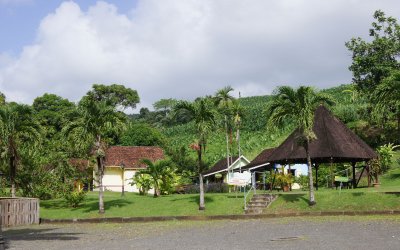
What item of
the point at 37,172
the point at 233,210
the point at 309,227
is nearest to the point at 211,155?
the point at 37,172

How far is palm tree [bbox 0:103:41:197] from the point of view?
3464 centimetres

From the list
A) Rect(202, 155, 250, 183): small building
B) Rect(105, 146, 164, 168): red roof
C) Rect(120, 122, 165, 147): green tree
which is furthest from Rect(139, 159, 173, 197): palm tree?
Rect(120, 122, 165, 147): green tree

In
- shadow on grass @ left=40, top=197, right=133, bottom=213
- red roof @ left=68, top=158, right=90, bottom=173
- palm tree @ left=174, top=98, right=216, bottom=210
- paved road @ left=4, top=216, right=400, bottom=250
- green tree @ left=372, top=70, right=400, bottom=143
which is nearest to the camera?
paved road @ left=4, top=216, right=400, bottom=250

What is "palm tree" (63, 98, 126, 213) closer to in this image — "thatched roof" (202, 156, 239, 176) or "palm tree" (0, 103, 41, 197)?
"palm tree" (0, 103, 41, 197)

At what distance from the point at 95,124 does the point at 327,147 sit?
15288 mm

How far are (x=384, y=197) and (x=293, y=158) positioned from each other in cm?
930

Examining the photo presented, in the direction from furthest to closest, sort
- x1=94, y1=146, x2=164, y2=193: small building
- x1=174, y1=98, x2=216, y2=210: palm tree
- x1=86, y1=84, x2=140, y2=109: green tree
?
1. x1=86, y1=84, x2=140, y2=109: green tree
2. x1=94, y1=146, x2=164, y2=193: small building
3. x1=174, y1=98, x2=216, y2=210: palm tree

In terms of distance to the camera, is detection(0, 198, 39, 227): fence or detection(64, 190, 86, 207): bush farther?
detection(64, 190, 86, 207): bush

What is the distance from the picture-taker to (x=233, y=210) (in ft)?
102

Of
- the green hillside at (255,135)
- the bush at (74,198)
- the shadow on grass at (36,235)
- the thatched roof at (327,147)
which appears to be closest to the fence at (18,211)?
the shadow on grass at (36,235)

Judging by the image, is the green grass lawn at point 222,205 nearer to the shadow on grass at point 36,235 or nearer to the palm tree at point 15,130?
the palm tree at point 15,130

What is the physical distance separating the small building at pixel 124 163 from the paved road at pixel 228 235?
3091 centimetres

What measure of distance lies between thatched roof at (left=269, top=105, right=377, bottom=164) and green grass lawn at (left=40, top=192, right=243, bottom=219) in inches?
215

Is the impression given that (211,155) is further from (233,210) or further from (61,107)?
(233,210)
